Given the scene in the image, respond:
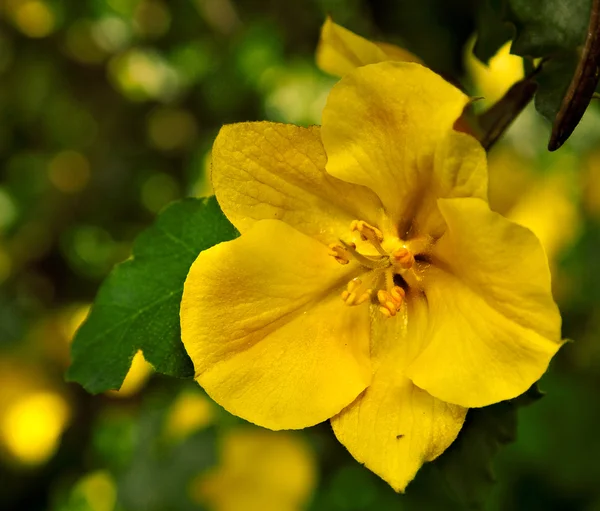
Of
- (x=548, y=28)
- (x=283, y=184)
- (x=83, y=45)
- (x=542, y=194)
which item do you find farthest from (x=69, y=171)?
(x=548, y=28)

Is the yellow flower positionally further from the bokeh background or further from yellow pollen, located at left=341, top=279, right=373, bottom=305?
the bokeh background

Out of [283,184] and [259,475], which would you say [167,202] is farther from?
[283,184]

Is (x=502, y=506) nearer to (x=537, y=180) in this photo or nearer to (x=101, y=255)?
(x=537, y=180)

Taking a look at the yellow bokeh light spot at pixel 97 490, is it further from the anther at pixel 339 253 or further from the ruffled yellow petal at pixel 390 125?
the ruffled yellow petal at pixel 390 125

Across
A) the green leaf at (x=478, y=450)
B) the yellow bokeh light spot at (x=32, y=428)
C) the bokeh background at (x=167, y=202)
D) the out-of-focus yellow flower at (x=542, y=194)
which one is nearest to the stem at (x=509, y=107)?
the green leaf at (x=478, y=450)

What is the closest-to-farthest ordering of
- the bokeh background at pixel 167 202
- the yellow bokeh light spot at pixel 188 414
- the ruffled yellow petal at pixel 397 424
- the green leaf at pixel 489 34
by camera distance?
the ruffled yellow petal at pixel 397 424
the green leaf at pixel 489 34
the yellow bokeh light spot at pixel 188 414
the bokeh background at pixel 167 202

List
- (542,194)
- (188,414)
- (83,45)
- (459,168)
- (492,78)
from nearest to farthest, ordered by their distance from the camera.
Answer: (459,168), (188,414), (492,78), (542,194), (83,45)
